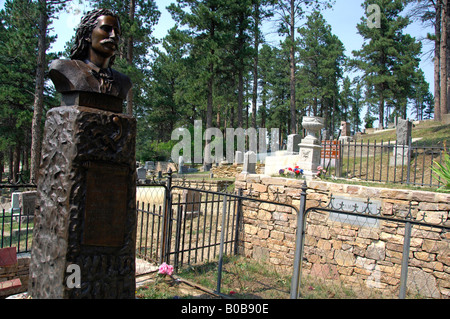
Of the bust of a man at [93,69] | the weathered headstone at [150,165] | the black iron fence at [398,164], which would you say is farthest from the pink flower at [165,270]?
the weathered headstone at [150,165]

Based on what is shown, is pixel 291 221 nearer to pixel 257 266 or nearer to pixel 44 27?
pixel 257 266

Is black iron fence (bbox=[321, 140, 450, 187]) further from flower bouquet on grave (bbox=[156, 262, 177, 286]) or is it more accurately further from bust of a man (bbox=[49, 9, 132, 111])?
bust of a man (bbox=[49, 9, 132, 111])

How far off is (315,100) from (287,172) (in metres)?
33.5

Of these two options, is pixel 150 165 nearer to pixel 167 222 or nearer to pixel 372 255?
pixel 167 222

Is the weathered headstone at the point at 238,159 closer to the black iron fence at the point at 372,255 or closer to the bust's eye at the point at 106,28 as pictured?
the black iron fence at the point at 372,255

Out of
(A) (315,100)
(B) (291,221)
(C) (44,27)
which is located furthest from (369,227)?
(A) (315,100)

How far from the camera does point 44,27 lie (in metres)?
13.0

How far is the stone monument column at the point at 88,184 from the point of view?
8.59 ft

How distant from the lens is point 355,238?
6.04m

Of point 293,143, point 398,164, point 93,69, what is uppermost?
point 293,143

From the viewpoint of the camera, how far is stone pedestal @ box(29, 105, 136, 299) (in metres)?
2.61

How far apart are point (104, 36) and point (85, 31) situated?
0.74ft

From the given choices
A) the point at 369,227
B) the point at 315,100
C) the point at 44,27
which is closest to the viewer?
the point at 369,227

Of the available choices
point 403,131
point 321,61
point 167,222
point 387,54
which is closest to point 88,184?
point 167,222
